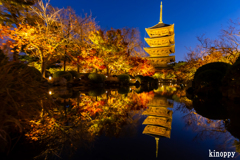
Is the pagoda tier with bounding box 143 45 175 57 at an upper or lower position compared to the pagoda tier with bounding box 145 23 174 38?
lower

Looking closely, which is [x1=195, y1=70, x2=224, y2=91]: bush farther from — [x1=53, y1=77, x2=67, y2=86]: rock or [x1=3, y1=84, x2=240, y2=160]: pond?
[x1=53, y1=77, x2=67, y2=86]: rock

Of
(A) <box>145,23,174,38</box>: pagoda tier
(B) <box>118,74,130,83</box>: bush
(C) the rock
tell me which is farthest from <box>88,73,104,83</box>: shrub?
(A) <box>145,23,174,38</box>: pagoda tier

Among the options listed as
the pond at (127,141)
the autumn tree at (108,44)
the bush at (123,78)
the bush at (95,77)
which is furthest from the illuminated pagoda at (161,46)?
the pond at (127,141)

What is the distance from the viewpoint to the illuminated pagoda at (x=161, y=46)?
28.7m

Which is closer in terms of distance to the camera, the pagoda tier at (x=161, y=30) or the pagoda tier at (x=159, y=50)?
the pagoda tier at (x=161, y=30)

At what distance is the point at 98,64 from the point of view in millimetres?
15617

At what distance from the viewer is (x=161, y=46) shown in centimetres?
2923

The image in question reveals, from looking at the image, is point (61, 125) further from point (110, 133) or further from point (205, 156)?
point (205, 156)

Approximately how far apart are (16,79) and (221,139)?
3.55 meters

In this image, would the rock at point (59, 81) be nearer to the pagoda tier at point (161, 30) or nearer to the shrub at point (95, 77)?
the shrub at point (95, 77)

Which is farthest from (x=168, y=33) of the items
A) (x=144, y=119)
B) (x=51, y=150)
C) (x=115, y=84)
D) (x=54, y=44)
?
(x=51, y=150)

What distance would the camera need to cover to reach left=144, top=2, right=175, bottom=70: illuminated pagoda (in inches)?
1131

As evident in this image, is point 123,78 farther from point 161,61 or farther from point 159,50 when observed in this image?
point 159,50

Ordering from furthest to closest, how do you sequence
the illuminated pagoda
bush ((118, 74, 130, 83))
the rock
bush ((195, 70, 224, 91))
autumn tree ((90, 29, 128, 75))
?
the illuminated pagoda → bush ((118, 74, 130, 83)) → autumn tree ((90, 29, 128, 75)) → the rock → bush ((195, 70, 224, 91))
